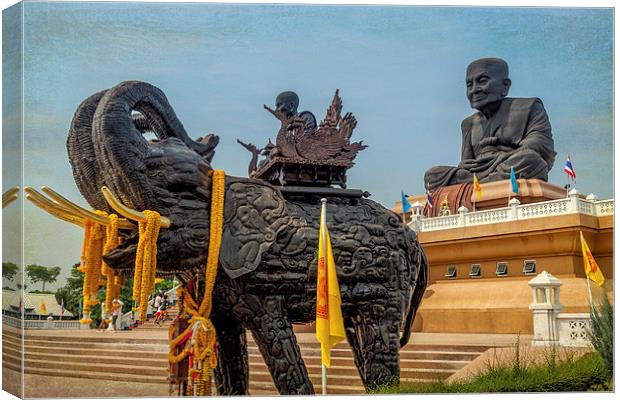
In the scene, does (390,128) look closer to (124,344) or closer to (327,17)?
(327,17)

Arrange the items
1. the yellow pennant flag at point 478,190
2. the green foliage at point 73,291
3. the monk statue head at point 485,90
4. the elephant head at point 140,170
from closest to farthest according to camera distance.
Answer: the elephant head at point 140,170
the green foliage at point 73,291
the monk statue head at point 485,90
the yellow pennant flag at point 478,190

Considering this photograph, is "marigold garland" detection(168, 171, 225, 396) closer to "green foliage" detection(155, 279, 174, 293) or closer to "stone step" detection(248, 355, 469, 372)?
"stone step" detection(248, 355, 469, 372)

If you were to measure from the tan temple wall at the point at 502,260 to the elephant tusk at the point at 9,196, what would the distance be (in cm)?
785

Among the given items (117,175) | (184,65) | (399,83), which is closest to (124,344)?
(184,65)

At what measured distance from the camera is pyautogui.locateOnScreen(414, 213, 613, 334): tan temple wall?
41.0 feet

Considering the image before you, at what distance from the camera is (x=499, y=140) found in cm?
1845

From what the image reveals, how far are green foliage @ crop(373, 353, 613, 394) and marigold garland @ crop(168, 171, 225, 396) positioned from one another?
76.1 inches

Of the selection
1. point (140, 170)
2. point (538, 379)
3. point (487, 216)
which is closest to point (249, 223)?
point (140, 170)

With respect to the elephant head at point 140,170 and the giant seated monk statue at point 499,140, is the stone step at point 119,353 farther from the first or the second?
the giant seated monk statue at point 499,140

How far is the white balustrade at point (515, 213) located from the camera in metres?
12.5

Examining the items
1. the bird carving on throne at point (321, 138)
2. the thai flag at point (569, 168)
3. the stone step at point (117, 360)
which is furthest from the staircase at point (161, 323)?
the bird carving on throne at point (321, 138)

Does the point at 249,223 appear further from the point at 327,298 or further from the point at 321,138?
the point at 321,138

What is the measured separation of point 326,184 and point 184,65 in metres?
2.73

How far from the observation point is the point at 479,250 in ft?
46.5
